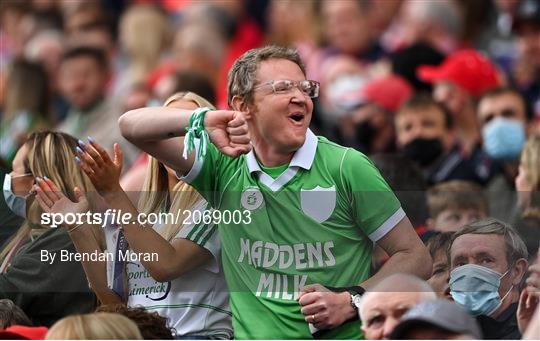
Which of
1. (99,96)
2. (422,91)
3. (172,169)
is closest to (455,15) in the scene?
(422,91)

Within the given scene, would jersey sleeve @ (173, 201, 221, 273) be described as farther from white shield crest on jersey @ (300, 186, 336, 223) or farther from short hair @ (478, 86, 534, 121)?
short hair @ (478, 86, 534, 121)

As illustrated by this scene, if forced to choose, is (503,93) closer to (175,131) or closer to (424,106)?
(424,106)

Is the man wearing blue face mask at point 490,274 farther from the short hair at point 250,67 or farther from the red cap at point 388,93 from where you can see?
the red cap at point 388,93

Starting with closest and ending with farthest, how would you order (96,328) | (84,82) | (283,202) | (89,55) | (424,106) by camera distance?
(96,328) → (283,202) → (424,106) → (84,82) → (89,55)

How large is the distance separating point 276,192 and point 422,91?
4.76 metres

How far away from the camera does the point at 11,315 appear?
5.73 m

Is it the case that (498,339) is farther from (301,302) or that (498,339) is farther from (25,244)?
(25,244)

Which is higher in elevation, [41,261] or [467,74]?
[467,74]

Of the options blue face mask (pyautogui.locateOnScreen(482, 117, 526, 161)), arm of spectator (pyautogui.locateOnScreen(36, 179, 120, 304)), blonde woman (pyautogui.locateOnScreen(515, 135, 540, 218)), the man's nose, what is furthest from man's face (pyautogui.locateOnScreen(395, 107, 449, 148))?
the man's nose

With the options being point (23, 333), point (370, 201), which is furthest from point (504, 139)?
A: point (23, 333)

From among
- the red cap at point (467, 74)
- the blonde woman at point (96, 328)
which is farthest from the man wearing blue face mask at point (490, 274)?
the red cap at point (467, 74)

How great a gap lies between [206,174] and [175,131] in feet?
0.85

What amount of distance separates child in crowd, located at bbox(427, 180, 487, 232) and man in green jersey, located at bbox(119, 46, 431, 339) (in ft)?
2.20

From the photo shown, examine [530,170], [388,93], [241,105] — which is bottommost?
[530,170]
